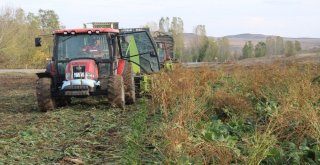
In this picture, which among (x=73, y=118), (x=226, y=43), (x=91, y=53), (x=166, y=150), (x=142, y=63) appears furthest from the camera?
(x=226, y=43)

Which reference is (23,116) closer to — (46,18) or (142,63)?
(142,63)

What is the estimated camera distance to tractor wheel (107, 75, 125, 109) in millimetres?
10227

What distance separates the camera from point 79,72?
10297 mm

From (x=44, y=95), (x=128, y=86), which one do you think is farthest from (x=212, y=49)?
(x=44, y=95)

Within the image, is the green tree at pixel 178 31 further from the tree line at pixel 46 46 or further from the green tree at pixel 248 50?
the green tree at pixel 248 50

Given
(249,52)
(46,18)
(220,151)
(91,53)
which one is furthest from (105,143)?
(46,18)

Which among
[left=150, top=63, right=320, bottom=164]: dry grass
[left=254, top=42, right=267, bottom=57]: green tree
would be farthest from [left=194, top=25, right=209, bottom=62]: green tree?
[left=150, top=63, right=320, bottom=164]: dry grass

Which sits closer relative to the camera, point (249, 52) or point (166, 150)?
point (166, 150)

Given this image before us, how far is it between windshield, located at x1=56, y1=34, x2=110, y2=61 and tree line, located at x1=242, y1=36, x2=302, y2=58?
202 ft

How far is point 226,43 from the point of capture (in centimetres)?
7619

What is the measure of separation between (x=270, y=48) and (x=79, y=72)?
6973cm

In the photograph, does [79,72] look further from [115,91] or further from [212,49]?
[212,49]

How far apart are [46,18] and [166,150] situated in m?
74.1

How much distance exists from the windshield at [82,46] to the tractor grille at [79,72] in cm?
66
